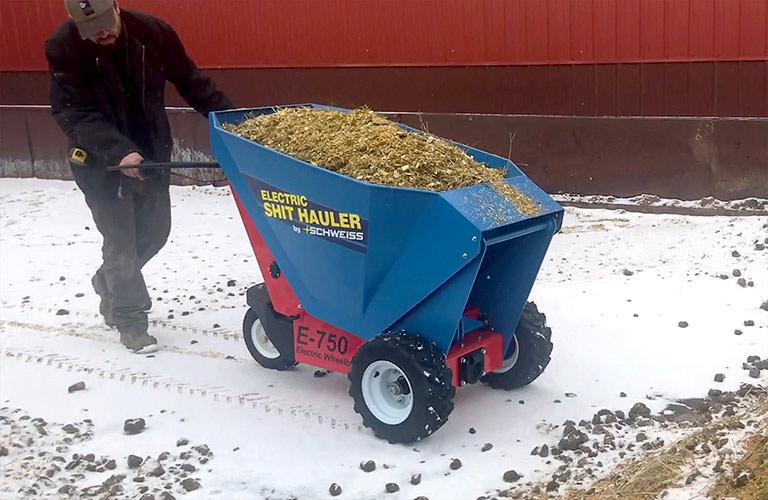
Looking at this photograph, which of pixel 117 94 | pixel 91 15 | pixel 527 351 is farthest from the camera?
pixel 117 94

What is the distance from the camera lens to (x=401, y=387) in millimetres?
4398

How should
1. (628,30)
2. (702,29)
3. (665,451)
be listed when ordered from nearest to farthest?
1. (665,451)
2. (702,29)
3. (628,30)

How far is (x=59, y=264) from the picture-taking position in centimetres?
765

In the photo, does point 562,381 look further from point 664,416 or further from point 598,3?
point 598,3

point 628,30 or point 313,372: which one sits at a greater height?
point 628,30

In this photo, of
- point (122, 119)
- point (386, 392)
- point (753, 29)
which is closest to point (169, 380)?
point (386, 392)

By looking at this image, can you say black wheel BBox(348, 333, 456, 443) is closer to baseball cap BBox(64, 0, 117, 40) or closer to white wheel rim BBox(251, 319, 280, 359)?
white wheel rim BBox(251, 319, 280, 359)

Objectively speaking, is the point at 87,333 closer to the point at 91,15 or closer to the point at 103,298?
the point at 103,298

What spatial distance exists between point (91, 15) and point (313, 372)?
88.7 inches

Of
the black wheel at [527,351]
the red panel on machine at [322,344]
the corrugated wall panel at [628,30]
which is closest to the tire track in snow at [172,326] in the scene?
the red panel on machine at [322,344]

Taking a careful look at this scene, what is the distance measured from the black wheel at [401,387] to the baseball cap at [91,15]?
7.75ft

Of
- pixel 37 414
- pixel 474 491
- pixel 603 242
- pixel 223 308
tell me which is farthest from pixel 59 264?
pixel 474 491

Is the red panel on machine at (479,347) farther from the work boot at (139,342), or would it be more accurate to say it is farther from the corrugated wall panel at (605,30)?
the corrugated wall panel at (605,30)

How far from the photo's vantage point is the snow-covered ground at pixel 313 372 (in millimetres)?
4168
